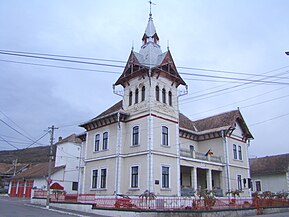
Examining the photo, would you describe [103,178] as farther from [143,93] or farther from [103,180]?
[143,93]

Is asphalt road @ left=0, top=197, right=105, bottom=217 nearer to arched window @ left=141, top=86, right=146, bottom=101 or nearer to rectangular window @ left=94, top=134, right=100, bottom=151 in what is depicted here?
rectangular window @ left=94, top=134, right=100, bottom=151

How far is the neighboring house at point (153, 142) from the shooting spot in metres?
26.2

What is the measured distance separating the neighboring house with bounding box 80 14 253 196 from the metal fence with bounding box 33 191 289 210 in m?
2.73

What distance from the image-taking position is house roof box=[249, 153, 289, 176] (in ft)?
137

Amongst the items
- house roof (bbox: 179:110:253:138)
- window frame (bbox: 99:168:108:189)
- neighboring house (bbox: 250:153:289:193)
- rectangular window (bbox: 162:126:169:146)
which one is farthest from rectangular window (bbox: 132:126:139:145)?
neighboring house (bbox: 250:153:289:193)

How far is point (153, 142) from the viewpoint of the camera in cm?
2594

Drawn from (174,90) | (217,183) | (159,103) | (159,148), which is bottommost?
(217,183)

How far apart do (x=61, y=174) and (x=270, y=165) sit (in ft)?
99.3

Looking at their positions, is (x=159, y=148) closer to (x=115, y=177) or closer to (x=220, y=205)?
(x=115, y=177)

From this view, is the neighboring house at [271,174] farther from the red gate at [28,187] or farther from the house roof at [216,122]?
the red gate at [28,187]

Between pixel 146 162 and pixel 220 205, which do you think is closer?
pixel 220 205

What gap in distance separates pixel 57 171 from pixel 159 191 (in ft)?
77.8

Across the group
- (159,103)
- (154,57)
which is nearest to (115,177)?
(159,103)

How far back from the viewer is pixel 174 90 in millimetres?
30125
